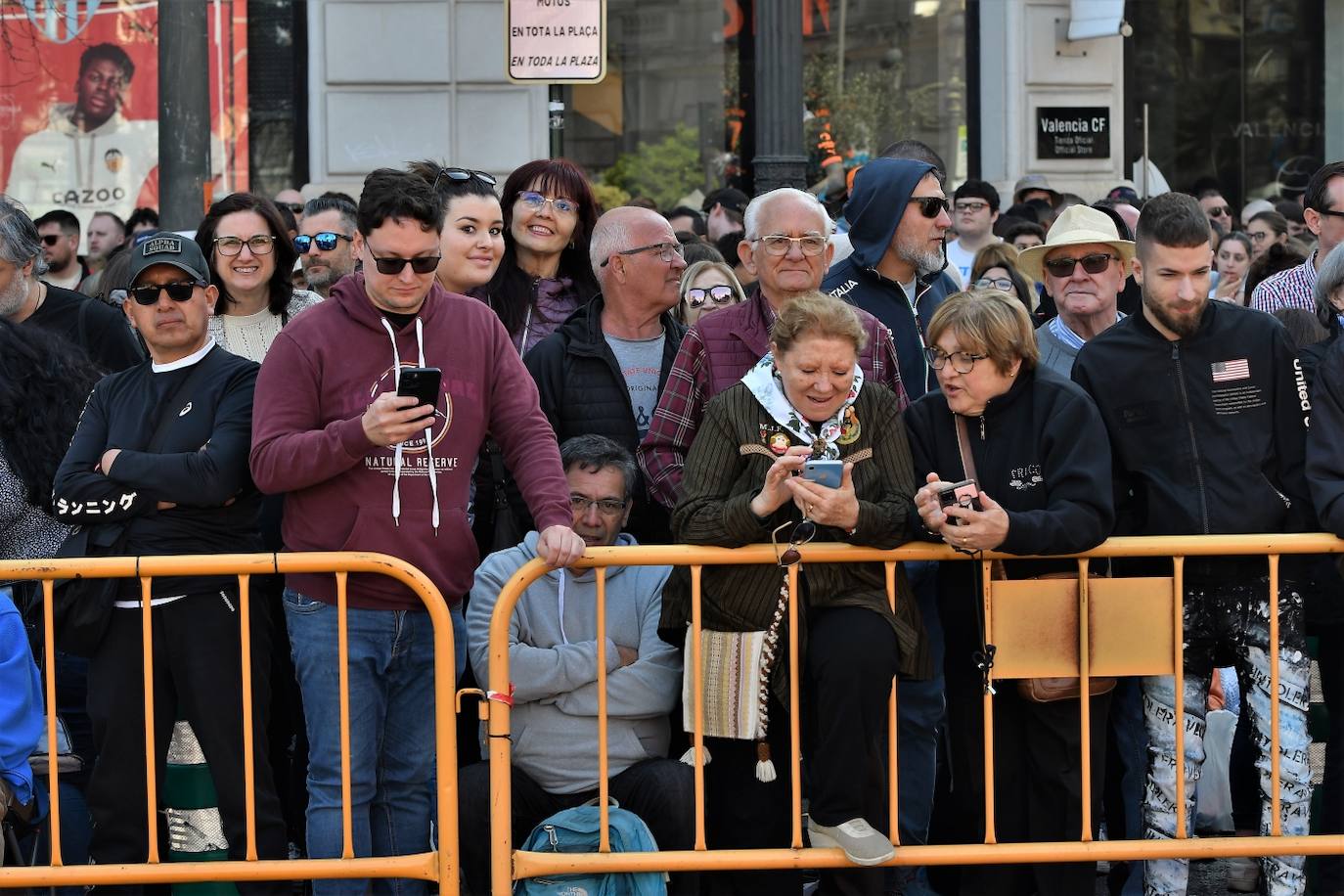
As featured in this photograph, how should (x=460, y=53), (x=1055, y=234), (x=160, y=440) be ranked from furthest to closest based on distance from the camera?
(x=460, y=53)
(x=1055, y=234)
(x=160, y=440)

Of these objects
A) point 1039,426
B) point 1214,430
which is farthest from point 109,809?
point 1214,430

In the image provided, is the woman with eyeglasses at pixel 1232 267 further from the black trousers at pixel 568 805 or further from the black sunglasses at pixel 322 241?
the black trousers at pixel 568 805

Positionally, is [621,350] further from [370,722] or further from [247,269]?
[370,722]

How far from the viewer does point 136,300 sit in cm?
544

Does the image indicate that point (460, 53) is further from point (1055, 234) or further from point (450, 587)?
point (450, 587)

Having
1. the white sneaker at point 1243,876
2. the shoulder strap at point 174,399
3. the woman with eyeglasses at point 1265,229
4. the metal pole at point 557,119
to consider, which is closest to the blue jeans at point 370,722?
the shoulder strap at point 174,399

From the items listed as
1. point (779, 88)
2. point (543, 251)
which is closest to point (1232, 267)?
point (779, 88)

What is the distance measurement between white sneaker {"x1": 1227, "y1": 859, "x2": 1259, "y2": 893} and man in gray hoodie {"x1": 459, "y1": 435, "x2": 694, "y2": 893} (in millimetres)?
1956

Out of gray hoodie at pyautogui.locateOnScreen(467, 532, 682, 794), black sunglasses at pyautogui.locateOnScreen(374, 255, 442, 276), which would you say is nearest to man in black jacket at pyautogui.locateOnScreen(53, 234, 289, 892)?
black sunglasses at pyautogui.locateOnScreen(374, 255, 442, 276)

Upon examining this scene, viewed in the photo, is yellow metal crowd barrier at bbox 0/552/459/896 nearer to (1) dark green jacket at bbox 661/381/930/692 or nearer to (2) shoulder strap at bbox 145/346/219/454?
(2) shoulder strap at bbox 145/346/219/454

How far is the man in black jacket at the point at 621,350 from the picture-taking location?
618cm

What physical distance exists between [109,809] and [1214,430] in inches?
135

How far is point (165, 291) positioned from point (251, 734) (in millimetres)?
1344

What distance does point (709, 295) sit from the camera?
7.08m
